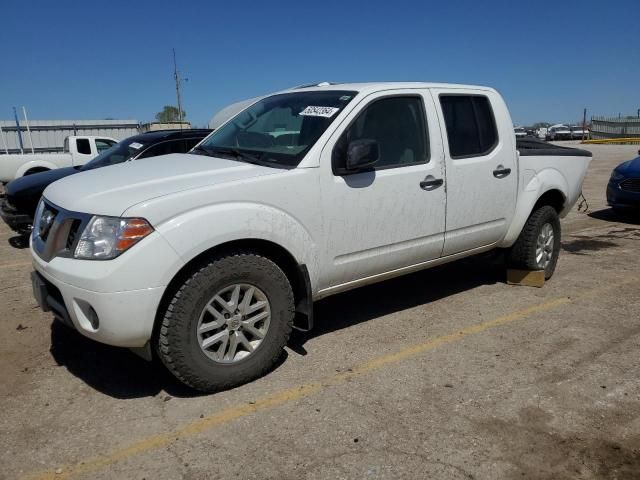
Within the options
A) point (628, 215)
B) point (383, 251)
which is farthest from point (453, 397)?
point (628, 215)

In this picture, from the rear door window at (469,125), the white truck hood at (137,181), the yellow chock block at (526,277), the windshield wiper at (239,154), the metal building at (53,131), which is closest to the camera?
the white truck hood at (137,181)

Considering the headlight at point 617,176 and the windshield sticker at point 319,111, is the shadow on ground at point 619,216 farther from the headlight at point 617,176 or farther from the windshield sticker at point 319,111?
the windshield sticker at point 319,111

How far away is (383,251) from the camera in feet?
13.0

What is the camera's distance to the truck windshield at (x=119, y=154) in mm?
7336

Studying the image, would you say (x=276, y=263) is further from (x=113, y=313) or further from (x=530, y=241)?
(x=530, y=241)

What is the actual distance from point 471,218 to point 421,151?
788 millimetres

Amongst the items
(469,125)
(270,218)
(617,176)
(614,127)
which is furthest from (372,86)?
(614,127)

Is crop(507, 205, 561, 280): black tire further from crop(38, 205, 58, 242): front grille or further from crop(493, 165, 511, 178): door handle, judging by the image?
crop(38, 205, 58, 242): front grille

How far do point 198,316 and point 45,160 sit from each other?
38.1ft

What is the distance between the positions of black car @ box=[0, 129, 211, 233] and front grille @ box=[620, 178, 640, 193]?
23.2 feet

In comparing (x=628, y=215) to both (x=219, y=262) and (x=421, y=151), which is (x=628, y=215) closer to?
(x=421, y=151)

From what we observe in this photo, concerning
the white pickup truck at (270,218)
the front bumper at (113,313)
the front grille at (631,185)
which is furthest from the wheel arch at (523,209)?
the front grille at (631,185)

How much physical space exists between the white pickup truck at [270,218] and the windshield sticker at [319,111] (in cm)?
1

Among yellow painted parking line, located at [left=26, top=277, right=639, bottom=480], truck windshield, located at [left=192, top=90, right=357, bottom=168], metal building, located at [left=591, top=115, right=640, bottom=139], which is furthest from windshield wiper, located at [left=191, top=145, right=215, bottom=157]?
metal building, located at [left=591, top=115, right=640, bottom=139]
